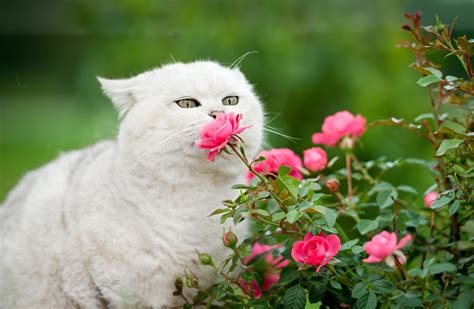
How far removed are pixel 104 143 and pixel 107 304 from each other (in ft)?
2.01

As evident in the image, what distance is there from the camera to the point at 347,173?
1.89m

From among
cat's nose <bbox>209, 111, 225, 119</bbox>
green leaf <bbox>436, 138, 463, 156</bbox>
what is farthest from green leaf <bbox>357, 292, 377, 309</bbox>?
cat's nose <bbox>209, 111, 225, 119</bbox>

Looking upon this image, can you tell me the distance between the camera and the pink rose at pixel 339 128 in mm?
1869

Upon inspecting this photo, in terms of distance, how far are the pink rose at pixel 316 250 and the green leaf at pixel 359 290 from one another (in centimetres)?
8

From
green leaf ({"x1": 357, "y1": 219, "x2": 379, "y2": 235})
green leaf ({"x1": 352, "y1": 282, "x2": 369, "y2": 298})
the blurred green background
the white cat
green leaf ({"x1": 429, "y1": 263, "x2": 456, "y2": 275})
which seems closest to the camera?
green leaf ({"x1": 429, "y1": 263, "x2": 456, "y2": 275})

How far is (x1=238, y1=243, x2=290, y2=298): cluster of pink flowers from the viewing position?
5.72ft

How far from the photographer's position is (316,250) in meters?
1.47

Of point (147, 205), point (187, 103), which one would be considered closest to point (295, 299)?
point (147, 205)

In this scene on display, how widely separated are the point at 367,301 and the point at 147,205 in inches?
24.1

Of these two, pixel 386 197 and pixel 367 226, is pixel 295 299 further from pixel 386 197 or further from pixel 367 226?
pixel 386 197

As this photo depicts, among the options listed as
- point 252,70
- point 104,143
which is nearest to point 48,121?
point 252,70

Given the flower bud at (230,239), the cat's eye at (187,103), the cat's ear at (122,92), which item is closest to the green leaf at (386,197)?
the flower bud at (230,239)

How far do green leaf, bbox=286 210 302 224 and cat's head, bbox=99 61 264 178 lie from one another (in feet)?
1.09

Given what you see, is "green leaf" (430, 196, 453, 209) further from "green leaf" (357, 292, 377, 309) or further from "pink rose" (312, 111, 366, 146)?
"pink rose" (312, 111, 366, 146)
